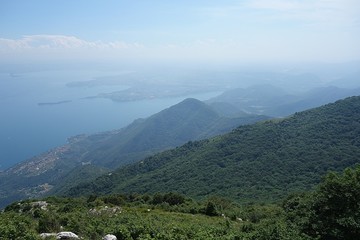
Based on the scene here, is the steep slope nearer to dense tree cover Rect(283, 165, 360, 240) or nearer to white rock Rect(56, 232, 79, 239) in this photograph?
dense tree cover Rect(283, 165, 360, 240)

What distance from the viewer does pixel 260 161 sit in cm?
9056

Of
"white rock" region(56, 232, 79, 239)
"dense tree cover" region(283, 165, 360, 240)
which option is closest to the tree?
"dense tree cover" region(283, 165, 360, 240)

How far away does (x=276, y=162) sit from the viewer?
87688 mm

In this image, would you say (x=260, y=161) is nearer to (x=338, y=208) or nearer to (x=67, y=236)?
(x=338, y=208)

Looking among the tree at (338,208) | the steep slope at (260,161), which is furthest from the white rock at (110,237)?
the steep slope at (260,161)

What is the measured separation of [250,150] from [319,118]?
3065 centimetres

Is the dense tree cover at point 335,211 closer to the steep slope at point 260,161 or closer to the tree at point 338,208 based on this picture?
the tree at point 338,208

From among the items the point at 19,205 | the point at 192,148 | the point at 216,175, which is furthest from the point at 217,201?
the point at 192,148

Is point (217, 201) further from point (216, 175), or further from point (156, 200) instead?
point (216, 175)

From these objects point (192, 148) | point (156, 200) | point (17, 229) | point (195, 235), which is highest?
point (17, 229)

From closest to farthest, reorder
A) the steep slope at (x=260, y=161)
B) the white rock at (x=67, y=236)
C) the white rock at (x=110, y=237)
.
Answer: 1. the white rock at (x=110, y=237)
2. the white rock at (x=67, y=236)
3. the steep slope at (x=260, y=161)

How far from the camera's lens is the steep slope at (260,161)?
76.4 m

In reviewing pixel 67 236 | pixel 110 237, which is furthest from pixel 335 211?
pixel 67 236

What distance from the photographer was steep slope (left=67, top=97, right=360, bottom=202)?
76.4 m
